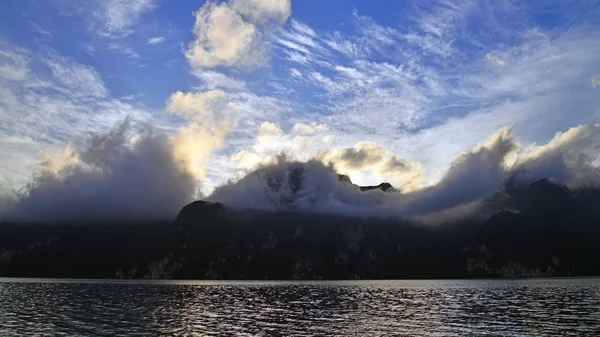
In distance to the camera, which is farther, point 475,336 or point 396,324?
point 396,324

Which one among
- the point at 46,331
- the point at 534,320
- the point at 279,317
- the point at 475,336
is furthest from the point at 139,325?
the point at 534,320

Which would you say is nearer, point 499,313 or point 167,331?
point 167,331

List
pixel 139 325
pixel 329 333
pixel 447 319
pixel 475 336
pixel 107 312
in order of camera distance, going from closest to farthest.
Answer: pixel 475 336, pixel 329 333, pixel 139 325, pixel 447 319, pixel 107 312

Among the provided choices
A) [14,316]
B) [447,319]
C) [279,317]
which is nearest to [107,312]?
[14,316]

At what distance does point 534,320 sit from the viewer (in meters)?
82.6

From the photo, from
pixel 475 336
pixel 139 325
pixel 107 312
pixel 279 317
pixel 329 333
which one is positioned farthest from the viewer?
pixel 107 312

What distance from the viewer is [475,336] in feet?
214

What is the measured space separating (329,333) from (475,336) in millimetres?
22322

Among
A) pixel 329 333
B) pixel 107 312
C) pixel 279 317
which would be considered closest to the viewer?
pixel 329 333

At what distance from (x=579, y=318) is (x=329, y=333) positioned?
163 feet

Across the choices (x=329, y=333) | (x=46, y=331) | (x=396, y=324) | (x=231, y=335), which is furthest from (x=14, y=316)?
(x=396, y=324)

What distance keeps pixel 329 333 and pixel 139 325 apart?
116ft

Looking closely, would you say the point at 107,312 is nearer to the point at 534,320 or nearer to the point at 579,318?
the point at 534,320

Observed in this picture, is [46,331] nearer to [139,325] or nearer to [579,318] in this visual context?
[139,325]
